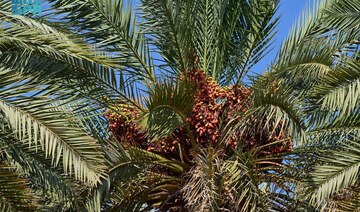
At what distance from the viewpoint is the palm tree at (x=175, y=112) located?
31.2ft

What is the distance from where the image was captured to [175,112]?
10094mm

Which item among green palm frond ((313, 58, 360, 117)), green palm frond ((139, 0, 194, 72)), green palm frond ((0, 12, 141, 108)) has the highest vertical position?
green palm frond ((139, 0, 194, 72))

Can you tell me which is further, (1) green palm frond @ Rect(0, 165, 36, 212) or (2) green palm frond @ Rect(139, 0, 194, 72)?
(2) green palm frond @ Rect(139, 0, 194, 72)

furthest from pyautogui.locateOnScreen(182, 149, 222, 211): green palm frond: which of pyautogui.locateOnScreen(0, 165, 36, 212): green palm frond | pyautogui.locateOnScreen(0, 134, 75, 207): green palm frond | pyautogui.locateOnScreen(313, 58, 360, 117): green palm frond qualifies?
pyautogui.locateOnScreen(0, 165, 36, 212): green palm frond

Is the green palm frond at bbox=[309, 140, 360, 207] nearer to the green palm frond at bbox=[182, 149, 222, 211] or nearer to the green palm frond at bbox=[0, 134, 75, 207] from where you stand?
the green palm frond at bbox=[182, 149, 222, 211]

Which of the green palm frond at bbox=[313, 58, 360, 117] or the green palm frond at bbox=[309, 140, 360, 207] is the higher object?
the green palm frond at bbox=[313, 58, 360, 117]

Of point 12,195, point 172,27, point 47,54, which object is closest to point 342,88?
point 172,27

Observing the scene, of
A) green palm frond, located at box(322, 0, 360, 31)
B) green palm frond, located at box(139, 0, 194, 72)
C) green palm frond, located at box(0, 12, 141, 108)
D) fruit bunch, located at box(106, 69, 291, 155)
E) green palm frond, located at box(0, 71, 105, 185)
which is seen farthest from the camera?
green palm frond, located at box(322, 0, 360, 31)

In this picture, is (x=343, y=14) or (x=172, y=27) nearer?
(x=172, y=27)

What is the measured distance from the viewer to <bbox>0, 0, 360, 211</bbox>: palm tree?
950 centimetres

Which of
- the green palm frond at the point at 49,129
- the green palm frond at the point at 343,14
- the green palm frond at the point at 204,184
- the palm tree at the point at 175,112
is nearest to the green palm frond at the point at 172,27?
the palm tree at the point at 175,112

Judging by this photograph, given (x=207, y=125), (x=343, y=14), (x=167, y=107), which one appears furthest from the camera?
(x=343, y=14)

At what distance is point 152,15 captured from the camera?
11445mm

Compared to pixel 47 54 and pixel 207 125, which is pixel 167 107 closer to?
pixel 207 125
